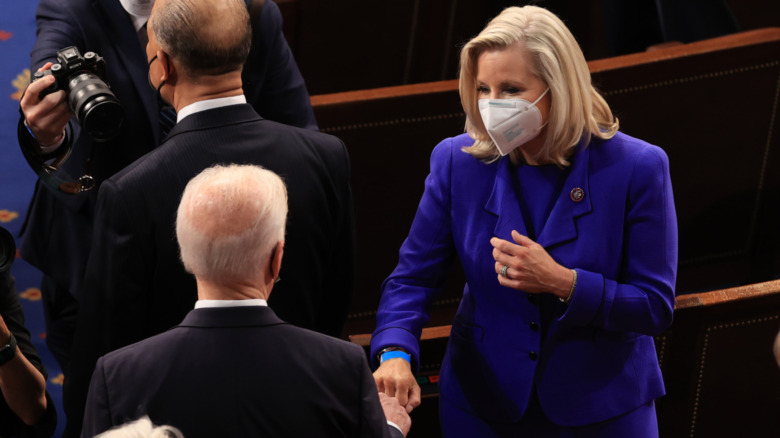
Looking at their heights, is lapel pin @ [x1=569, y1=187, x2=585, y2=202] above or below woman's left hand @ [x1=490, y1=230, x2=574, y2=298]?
above

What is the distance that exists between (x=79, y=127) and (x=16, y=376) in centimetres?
68

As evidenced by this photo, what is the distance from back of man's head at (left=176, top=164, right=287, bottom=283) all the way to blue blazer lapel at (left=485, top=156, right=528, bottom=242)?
657mm

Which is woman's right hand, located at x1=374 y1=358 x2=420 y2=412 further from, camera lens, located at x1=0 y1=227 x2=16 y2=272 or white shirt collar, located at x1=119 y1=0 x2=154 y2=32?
white shirt collar, located at x1=119 y1=0 x2=154 y2=32

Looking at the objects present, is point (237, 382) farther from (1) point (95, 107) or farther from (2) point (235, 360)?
(1) point (95, 107)

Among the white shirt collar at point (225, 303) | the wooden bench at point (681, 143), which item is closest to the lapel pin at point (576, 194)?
the white shirt collar at point (225, 303)

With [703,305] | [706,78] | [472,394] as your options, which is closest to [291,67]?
[472,394]

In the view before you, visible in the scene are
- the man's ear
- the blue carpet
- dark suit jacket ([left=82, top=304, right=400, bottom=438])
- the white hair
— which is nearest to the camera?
the white hair

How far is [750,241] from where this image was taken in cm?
413

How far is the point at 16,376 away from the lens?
244 cm

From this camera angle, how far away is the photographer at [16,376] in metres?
2.38

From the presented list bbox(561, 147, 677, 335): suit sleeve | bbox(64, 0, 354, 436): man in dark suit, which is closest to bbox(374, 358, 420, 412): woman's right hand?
bbox(64, 0, 354, 436): man in dark suit

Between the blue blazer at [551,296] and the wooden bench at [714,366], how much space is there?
0.51 meters

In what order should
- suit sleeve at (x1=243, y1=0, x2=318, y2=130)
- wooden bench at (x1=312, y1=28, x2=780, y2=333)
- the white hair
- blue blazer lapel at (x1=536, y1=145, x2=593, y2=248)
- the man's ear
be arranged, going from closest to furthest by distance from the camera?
the white hair
the man's ear
blue blazer lapel at (x1=536, y1=145, x2=593, y2=248)
suit sleeve at (x1=243, y1=0, x2=318, y2=130)
wooden bench at (x1=312, y1=28, x2=780, y2=333)

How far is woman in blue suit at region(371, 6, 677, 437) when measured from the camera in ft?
7.21
